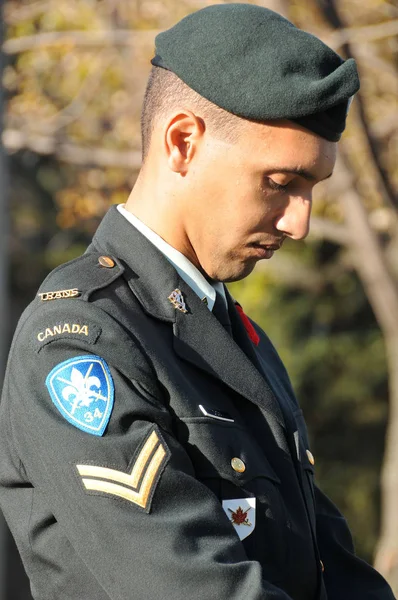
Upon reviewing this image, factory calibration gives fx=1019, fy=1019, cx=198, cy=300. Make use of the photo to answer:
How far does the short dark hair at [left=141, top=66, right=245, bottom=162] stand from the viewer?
1.92 meters

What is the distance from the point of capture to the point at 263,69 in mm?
1918

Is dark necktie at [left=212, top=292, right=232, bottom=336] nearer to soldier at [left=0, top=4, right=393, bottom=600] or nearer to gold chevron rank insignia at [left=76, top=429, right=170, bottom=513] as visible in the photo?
soldier at [left=0, top=4, right=393, bottom=600]

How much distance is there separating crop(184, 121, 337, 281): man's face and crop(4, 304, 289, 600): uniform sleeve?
368 mm

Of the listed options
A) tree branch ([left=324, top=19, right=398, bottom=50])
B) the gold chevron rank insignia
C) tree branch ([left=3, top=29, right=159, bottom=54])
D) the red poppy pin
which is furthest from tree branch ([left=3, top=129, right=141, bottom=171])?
→ the gold chevron rank insignia

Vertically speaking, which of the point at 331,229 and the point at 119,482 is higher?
the point at 331,229

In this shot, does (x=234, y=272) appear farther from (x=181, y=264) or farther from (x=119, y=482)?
(x=119, y=482)

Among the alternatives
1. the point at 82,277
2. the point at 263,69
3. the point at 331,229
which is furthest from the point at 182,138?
the point at 331,229

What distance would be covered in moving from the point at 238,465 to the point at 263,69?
738 millimetres

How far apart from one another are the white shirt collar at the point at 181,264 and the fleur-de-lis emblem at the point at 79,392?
0.40 metres

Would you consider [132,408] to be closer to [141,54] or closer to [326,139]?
[326,139]

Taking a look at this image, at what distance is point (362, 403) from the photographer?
465 inches

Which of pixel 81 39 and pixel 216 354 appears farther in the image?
pixel 81 39

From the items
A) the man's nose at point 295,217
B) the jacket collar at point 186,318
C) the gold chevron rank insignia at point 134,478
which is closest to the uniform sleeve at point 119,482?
the gold chevron rank insignia at point 134,478

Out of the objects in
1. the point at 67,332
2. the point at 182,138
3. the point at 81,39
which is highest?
the point at 81,39
